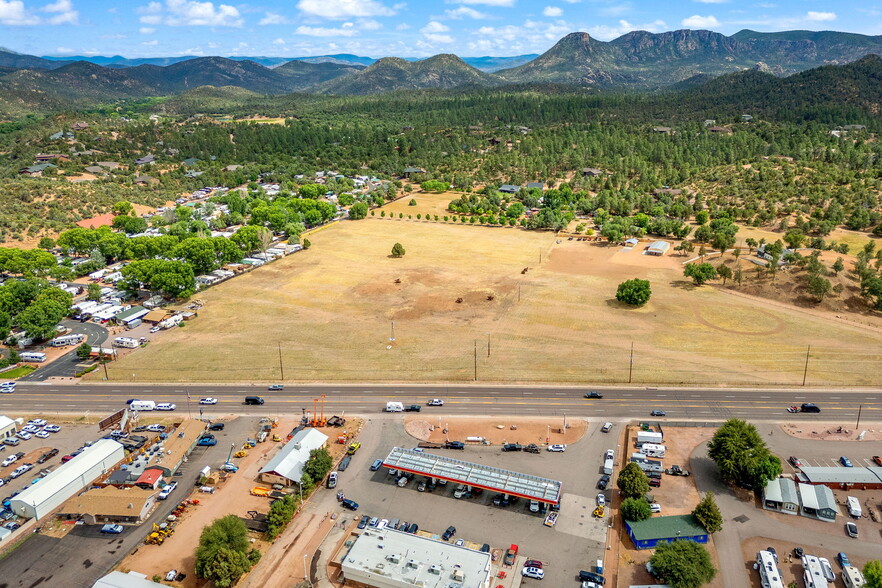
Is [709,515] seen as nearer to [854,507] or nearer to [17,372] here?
[854,507]

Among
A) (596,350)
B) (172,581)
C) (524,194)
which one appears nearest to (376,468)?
(172,581)

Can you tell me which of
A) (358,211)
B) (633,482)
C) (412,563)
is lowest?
(412,563)

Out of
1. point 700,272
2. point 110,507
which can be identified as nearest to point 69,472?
point 110,507

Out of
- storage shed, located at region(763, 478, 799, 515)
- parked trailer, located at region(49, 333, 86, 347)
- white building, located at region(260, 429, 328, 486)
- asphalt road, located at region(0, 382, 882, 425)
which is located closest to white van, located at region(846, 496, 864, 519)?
storage shed, located at region(763, 478, 799, 515)

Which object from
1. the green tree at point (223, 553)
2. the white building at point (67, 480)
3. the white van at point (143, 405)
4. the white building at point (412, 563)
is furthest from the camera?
the white van at point (143, 405)

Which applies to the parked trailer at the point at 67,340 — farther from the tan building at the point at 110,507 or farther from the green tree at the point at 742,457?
the green tree at the point at 742,457

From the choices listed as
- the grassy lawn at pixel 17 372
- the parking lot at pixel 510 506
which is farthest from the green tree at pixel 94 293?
the parking lot at pixel 510 506
